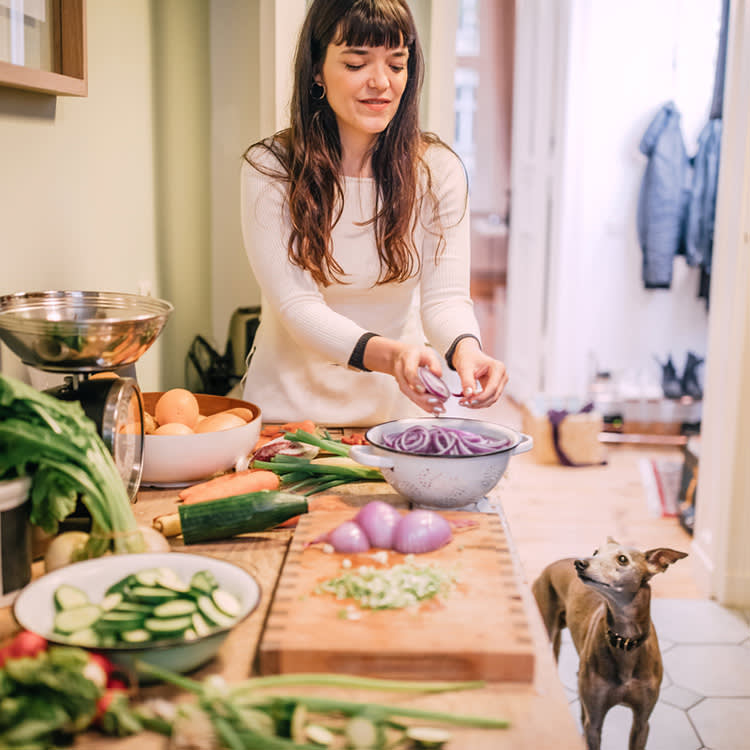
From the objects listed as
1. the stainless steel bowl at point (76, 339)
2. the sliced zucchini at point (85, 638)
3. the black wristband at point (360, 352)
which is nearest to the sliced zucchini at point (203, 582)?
the sliced zucchini at point (85, 638)

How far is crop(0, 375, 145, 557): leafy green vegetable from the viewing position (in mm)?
952

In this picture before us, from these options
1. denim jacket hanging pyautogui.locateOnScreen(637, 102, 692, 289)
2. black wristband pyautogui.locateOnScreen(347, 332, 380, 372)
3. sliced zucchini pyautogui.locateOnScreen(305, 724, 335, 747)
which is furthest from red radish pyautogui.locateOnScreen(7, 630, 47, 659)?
denim jacket hanging pyautogui.locateOnScreen(637, 102, 692, 289)

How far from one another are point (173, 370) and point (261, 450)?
1220 millimetres

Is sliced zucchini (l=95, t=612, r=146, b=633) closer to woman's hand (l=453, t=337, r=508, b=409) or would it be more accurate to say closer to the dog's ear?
woman's hand (l=453, t=337, r=508, b=409)

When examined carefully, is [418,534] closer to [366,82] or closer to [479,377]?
[479,377]

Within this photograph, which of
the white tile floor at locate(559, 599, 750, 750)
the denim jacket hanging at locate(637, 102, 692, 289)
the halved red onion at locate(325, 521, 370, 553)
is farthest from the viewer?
the denim jacket hanging at locate(637, 102, 692, 289)

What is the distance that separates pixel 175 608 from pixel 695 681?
2.02 meters

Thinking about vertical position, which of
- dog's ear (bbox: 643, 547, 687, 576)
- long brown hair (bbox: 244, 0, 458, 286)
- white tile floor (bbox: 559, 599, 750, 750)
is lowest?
white tile floor (bbox: 559, 599, 750, 750)

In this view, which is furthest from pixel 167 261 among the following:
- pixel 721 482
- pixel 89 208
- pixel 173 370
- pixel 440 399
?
pixel 721 482

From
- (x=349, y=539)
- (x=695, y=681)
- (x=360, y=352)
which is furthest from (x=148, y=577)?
(x=695, y=681)

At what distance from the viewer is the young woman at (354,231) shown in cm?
161

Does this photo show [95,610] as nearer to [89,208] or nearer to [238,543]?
[238,543]

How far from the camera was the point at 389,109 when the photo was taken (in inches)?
65.1

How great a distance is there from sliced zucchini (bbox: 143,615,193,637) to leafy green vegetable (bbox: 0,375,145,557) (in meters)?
0.18
